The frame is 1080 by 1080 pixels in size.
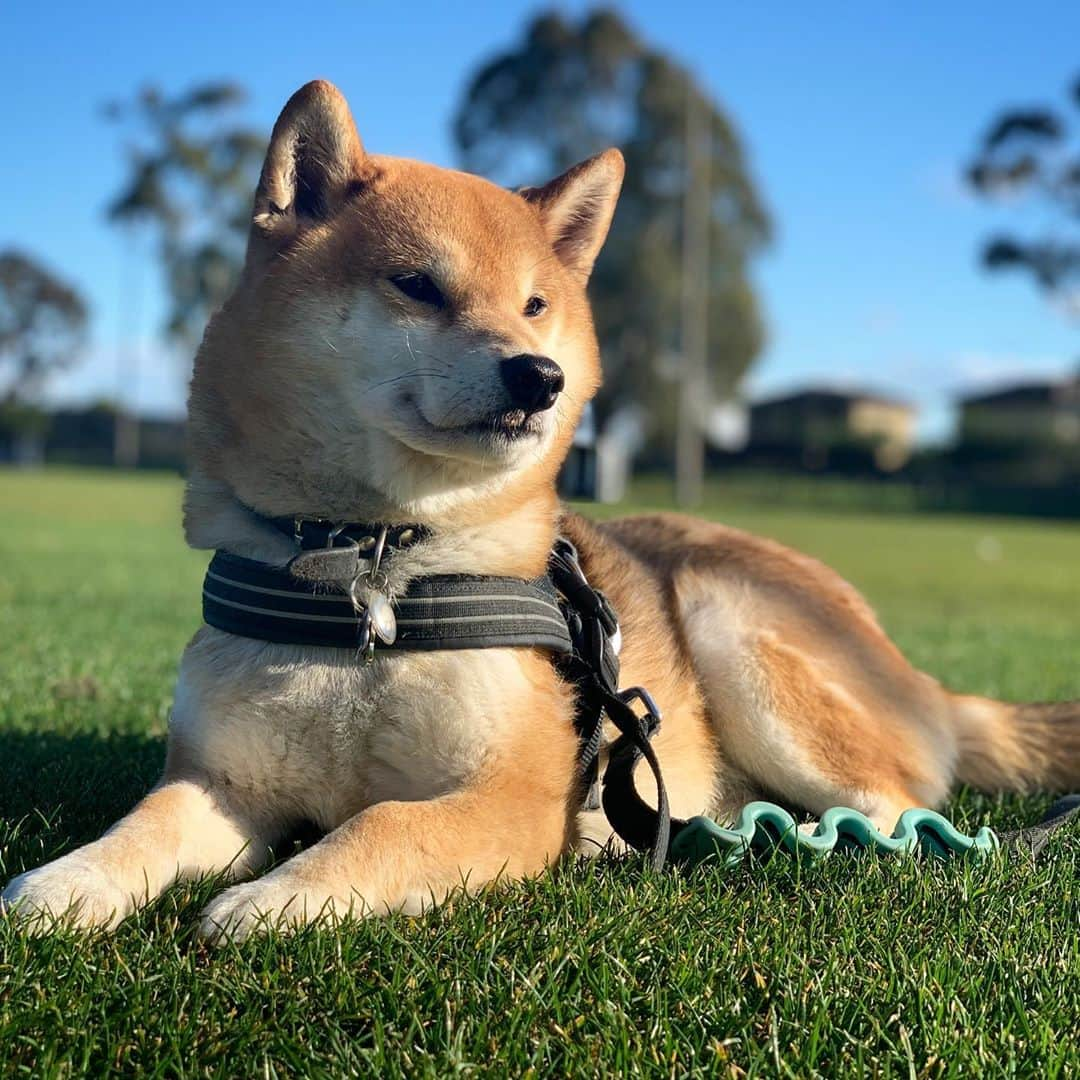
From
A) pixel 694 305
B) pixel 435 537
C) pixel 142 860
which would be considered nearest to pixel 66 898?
pixel 142 860

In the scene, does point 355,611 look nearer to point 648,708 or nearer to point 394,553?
point 394,553

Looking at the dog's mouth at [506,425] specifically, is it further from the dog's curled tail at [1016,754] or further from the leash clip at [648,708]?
the dog's curled tail at [1016,754]

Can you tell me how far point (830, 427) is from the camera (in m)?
68.1

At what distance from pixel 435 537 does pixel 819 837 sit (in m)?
1.13

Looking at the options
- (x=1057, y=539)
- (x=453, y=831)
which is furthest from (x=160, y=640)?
(x=1057, y=539)

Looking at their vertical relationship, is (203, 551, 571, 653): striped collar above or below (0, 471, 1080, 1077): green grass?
above

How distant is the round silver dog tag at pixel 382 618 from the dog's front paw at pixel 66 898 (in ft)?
2.31

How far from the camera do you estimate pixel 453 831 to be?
7.98 ft

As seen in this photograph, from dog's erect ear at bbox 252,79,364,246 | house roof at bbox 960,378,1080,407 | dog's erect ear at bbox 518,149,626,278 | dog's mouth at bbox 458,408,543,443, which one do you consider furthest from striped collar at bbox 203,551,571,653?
house roof at bbox 960,378,1080,407

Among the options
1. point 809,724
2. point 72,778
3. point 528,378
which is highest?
point 528,378

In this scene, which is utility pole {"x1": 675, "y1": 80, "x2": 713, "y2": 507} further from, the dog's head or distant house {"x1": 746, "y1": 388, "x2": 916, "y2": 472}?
the dog's head

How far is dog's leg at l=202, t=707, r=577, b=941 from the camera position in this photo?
223 cm

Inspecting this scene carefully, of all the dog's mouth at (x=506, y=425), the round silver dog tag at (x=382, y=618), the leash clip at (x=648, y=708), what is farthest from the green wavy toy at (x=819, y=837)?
the dog's mouth at (x=506, y=425)

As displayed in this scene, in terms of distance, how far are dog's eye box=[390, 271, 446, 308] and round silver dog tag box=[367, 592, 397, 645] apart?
71cm
